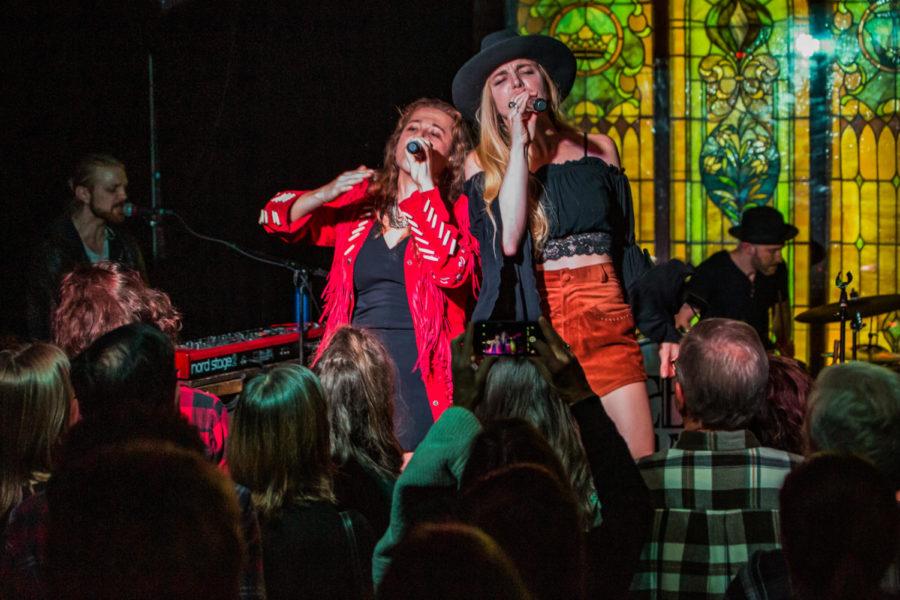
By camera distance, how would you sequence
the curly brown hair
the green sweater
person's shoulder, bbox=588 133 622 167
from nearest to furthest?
the green sweater → person's shoulder, bbox=588 133 622 167 → the curly brown hair

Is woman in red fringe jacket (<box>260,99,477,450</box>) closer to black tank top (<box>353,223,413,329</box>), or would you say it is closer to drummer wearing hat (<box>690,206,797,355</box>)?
black tank top (<box>353,223,413,329</box>)

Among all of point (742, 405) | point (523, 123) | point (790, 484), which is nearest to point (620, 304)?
point (523, 123)

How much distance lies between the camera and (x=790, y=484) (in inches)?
55.9

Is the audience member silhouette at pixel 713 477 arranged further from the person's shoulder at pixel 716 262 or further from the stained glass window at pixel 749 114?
the stained glass window at pixel 749 114

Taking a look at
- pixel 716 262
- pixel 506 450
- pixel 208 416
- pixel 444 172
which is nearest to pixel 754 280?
pixel 716 262

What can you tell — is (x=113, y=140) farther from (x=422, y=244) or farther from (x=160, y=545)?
(x=160, y=545)

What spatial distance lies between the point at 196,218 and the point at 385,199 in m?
2.00

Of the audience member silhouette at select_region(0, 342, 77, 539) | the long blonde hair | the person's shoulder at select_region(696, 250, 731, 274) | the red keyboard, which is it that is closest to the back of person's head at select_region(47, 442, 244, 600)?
the audience member silhouette at select_region(0, 342, 77, 539)

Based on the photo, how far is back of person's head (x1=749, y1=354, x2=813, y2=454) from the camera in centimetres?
267

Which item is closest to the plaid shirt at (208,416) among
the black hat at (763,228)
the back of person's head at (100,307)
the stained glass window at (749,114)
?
the back of person's head at (100,307)

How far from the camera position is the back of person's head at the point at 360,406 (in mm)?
2516

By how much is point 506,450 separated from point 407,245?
1.72m

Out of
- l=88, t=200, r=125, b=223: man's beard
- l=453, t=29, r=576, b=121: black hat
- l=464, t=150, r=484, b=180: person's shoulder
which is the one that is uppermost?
l=453, t=29, r=576, b=121: black hat

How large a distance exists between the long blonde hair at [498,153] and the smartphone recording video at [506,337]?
77cm
